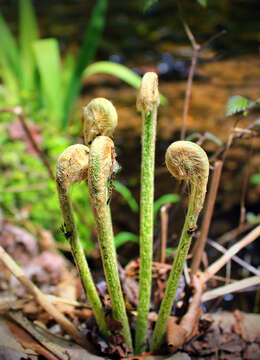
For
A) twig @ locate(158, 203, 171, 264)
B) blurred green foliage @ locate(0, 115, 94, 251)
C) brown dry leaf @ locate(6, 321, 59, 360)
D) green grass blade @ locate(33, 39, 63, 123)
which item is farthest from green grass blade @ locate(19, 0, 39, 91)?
brown dry leaf @ locate(6, 321, 59, 360)

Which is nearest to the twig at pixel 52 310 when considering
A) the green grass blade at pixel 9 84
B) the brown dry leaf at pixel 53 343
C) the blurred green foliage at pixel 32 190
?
the brown dry leaf at pixel 53 343

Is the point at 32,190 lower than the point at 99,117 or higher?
lower

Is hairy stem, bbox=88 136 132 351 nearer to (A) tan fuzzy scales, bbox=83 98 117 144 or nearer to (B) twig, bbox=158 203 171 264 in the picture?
(A) tan fuzzy scales, bbox=83 98 117 144

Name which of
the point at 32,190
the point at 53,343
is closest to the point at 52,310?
the point at 53,343

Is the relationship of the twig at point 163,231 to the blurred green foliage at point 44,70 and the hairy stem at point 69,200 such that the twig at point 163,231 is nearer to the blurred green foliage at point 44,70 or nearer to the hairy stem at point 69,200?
the hairy stem at point 69,200

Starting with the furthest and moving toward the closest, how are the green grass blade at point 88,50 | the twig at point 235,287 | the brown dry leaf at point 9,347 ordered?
the green grass blade at point 88,50 → the twig at point 235,287 → the brown dry leaf at point 9,347

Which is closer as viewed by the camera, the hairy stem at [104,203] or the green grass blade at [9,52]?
the hairy stem at [104,203]

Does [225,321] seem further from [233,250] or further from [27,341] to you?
[27,341]
